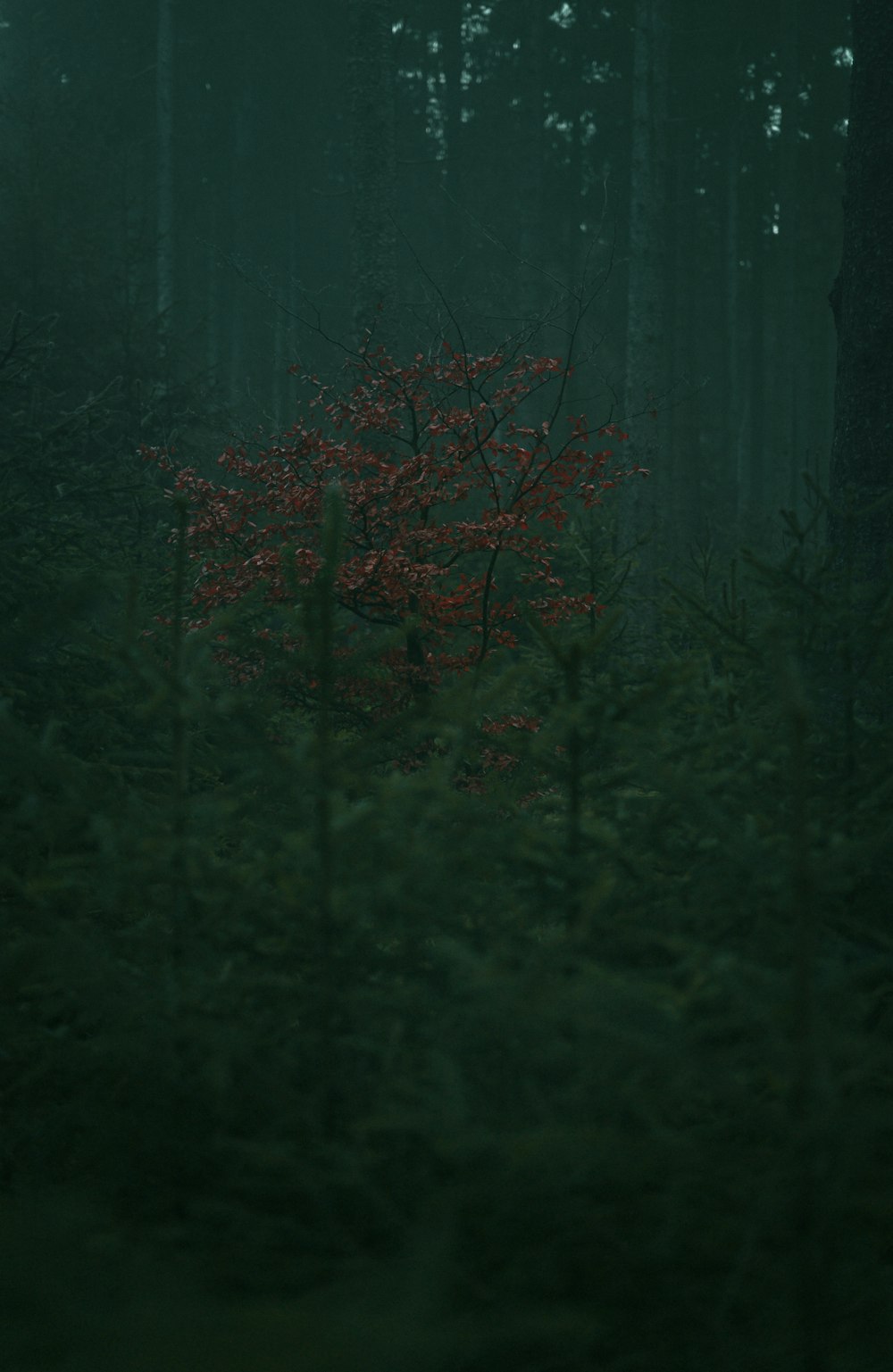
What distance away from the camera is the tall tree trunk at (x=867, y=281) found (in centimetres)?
636

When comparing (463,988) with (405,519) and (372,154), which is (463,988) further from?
(372,154)

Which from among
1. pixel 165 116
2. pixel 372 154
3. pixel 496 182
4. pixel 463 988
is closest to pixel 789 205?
pixel 496 182

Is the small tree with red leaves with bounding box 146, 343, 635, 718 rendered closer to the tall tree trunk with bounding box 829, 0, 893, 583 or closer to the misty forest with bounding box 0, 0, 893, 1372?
the misty forest with bounding box 0, 0, 893, 1372

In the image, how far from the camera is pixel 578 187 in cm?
3644

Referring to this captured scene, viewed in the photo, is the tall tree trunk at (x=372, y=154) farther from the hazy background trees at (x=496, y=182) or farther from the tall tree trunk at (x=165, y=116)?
the tall tree trunk at (x=165, y=116)

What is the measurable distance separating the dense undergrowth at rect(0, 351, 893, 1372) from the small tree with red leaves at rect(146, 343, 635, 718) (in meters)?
4.55

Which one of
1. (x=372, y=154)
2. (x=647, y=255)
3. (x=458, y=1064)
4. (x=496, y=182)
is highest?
(x=496, y=182)

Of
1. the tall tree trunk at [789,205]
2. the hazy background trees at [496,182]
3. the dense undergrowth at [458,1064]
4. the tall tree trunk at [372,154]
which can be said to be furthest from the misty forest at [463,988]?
the tall tree trunk at [789,205]

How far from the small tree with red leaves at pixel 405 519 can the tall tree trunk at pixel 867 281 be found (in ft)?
7.13

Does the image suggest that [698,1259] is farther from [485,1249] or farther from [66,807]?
[66,807]

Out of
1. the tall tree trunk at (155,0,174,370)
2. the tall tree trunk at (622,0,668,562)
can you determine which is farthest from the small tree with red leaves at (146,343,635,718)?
the tall tree trunk at (155,0,174,370)

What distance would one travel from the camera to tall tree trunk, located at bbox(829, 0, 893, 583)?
636 cm

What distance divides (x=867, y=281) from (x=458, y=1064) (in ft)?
18.8

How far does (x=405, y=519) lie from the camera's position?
860 cm
